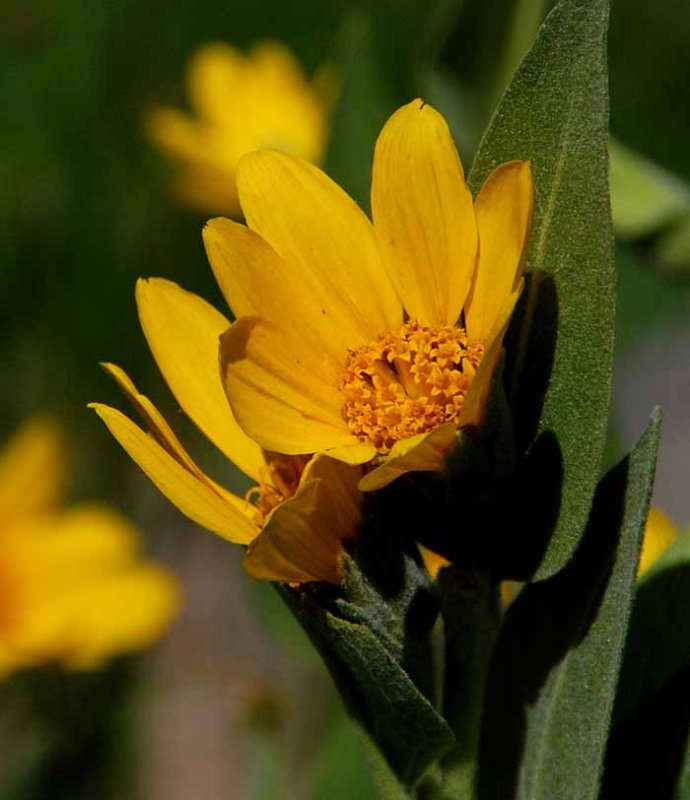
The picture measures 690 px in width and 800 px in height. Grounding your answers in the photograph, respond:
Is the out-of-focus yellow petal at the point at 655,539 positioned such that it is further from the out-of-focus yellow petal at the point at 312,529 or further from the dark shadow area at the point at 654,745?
the out-of-focus yellow petal at the point at 312,529

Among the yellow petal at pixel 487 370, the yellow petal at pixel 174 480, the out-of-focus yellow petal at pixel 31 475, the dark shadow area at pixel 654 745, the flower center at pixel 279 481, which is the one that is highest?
the out-of-focus yellow petal at pixel 31 475

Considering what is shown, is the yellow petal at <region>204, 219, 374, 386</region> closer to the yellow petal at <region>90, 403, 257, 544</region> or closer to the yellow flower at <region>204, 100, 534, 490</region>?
the yellow flower at <region>204, 100, 534, 490</region>

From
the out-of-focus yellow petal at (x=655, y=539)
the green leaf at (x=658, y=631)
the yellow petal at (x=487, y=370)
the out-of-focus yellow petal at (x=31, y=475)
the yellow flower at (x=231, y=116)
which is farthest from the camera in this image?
the yellow flower at (x=231, y=116)

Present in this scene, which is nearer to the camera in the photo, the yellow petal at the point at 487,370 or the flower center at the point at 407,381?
the yellow petal at the point at 487,370

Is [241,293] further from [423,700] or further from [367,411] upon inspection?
[423,700]

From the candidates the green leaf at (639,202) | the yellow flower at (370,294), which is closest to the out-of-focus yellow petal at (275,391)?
the yellow flower at (370,294)

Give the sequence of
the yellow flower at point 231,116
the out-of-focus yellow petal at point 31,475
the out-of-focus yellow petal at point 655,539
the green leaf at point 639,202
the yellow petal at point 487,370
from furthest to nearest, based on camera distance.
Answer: the yellow flower at point 231,116, the out-of-focus yellow petal at point 31,475, the green leaf at point 639,202, the out-of-focus yellow petal at point 655,539, the yellow petal at point 487,370

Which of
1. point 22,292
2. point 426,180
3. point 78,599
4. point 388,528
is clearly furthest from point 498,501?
point 22,292
